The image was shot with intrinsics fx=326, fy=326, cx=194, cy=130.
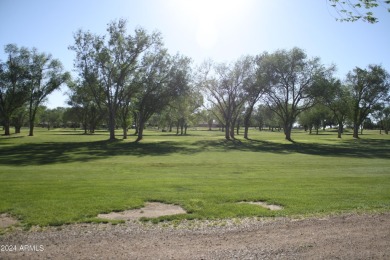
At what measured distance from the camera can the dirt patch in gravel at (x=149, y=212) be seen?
9.45m

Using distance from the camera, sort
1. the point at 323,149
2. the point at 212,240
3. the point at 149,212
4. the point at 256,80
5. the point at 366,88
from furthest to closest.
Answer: the point at 366,88, the point at 256,80, the point at 323,149, the point at 149,212, the point at 212,240

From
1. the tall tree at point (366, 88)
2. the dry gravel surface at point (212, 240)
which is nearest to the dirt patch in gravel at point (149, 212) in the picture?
the dry gravel surface at point (212, 240)

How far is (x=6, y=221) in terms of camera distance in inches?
340

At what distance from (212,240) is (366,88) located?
3234 inches

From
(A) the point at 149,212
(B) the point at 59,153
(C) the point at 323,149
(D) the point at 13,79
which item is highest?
(D) the point at 13,79

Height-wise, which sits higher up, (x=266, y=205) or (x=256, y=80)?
(x=256, y=80)

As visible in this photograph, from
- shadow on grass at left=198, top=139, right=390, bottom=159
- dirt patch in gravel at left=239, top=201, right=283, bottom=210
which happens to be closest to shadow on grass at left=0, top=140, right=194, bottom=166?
shadow on grass at left=198, top=139, right=390, bottom=159

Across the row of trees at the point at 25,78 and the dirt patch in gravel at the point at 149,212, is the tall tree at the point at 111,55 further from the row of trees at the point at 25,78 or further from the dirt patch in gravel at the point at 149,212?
the dirt patch in gravel at the point at 149,212

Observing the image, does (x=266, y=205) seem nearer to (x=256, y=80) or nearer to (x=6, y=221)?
(x=6, y=221)

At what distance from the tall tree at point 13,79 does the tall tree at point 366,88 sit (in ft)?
230

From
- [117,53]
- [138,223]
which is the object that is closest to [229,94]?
[117,53]

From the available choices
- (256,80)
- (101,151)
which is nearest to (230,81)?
(256,80)

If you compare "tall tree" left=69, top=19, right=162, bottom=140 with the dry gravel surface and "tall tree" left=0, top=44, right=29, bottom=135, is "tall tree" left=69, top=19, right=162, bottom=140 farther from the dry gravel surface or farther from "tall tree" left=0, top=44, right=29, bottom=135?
the dry gravel surface

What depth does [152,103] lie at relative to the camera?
185 ft
